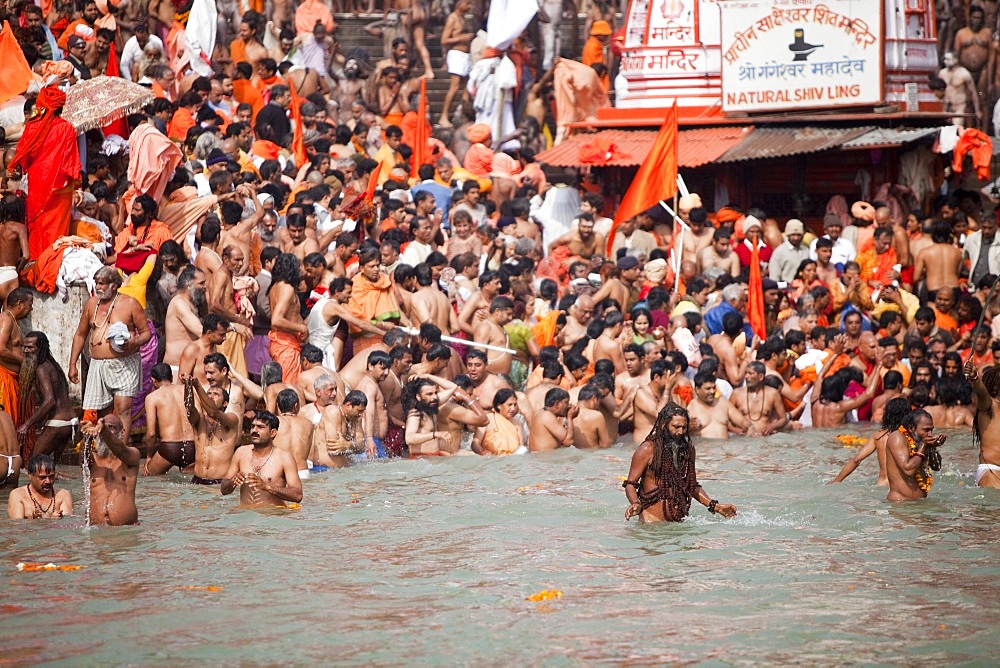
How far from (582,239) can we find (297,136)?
335cm

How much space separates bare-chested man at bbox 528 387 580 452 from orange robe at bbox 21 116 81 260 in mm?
4107

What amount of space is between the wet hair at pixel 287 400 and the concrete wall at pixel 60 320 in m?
1.81

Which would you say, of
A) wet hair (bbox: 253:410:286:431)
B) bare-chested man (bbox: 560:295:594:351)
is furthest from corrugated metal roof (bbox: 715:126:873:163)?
wet hair (bbox: 253:410:286:431)

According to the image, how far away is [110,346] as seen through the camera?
11820 millimetres

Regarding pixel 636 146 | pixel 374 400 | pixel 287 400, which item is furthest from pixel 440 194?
pixel 287 400

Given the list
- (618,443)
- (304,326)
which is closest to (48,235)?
(304,326)

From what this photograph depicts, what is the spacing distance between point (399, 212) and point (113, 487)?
20.3 feet

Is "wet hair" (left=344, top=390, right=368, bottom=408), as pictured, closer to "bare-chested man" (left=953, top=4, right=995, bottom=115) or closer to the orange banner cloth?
the orange banner cloth

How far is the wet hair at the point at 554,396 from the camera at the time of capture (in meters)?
13.2

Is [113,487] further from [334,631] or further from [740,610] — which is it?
[740,610]

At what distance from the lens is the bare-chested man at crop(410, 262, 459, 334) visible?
46.1 feet

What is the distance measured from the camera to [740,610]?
28.9ft

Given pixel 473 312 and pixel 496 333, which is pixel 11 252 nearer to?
pixel 473 312

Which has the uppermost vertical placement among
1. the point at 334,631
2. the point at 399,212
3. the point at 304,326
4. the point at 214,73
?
the point at 214,73
